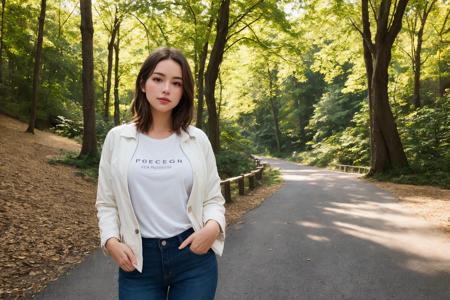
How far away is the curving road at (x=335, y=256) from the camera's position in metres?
5.09

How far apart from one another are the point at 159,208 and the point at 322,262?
4.62 meters

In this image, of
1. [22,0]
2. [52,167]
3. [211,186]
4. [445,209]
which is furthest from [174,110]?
[22,0]

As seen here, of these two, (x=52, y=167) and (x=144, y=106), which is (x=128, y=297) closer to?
(x=144, y=106)

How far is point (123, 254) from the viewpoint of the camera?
6.92 ft

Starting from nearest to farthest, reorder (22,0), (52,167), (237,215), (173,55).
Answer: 1. (173,55)
2. (237,215)
3. (52,167)
4. (22,0)

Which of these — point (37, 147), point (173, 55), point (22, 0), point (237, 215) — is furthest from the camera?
point (22, 0)

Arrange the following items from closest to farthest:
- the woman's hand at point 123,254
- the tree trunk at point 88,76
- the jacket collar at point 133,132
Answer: the woman's hand at point 123,254 → the jacket collar at point 133,132 → the tree trunk at point 88,76

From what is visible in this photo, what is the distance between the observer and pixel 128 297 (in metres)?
2.13

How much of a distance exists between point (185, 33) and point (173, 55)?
19.1 m

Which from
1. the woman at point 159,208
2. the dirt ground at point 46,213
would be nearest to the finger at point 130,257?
the woman at point 159,208

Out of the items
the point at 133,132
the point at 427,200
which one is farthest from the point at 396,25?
the point at 133,132

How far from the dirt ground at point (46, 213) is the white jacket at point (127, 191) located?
3.37 meters

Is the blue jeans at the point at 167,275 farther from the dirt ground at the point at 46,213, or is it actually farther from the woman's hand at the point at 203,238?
the dirt ground at the point at 46,213

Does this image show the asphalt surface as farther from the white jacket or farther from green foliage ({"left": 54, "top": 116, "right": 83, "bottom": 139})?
green foliage ({"left": 54, "top": 116, "right": 83, "bottom": 139})
